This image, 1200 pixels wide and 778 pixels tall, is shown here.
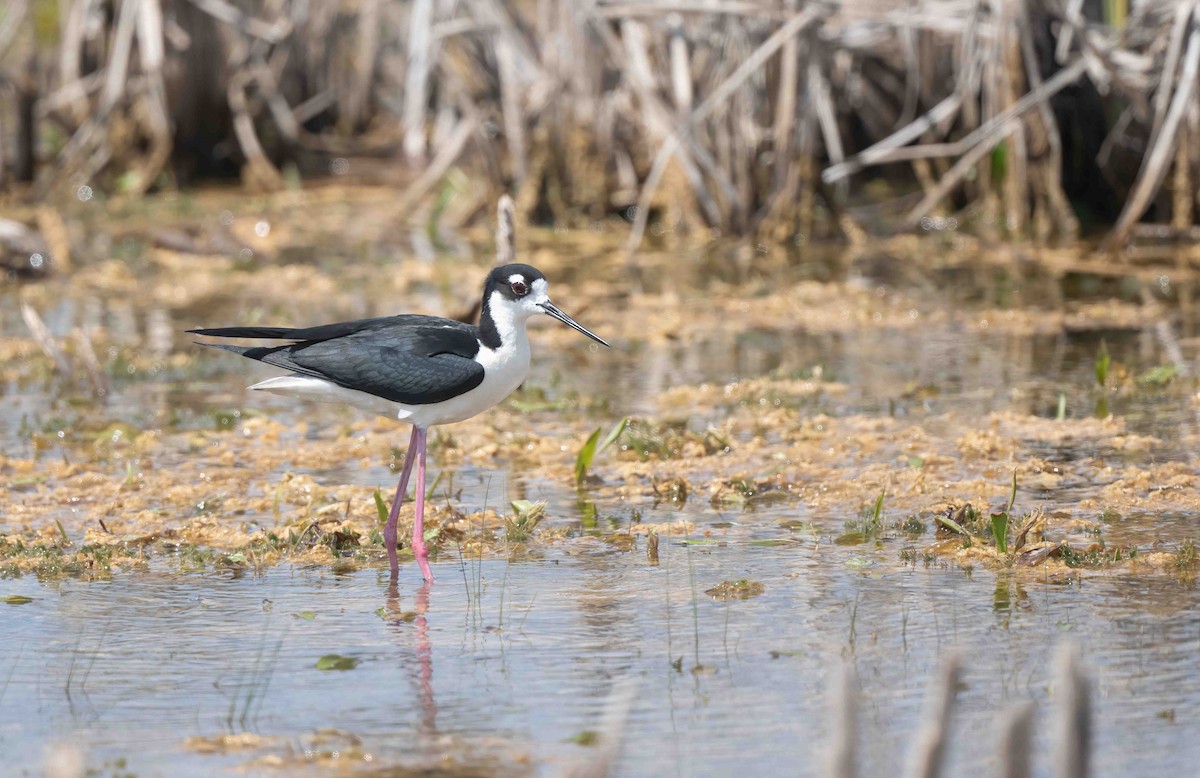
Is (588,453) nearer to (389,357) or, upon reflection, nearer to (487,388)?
(487,388)

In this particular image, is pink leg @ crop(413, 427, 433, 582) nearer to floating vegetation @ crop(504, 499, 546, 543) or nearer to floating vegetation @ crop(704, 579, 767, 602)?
floating vegetation @ crop(504, 499, 546, 543)

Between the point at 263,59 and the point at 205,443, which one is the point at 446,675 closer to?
the point at 205,443

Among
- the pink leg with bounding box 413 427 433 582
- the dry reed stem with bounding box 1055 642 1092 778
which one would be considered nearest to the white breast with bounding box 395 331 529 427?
the pink leg with bounding box 413 427 433 582

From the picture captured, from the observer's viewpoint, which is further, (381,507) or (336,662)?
(381,507)

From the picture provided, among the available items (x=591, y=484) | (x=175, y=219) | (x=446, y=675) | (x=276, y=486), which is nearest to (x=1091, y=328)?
(x=591, y=484)

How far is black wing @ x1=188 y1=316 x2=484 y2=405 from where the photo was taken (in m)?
5.86

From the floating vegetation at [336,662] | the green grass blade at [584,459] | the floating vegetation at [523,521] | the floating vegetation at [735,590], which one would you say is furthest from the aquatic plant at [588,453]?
the floating vegetation at [336,662]

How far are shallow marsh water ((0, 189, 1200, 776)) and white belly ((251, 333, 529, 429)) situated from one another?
1.65 ft

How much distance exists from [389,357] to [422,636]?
1279 millimetres

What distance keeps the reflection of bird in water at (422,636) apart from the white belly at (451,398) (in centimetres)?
68

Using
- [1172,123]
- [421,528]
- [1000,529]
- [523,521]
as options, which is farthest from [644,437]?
[1172,123]

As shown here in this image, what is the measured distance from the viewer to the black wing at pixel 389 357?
5855 millimetres

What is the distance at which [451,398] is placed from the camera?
5.91m

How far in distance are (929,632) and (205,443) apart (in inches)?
155
